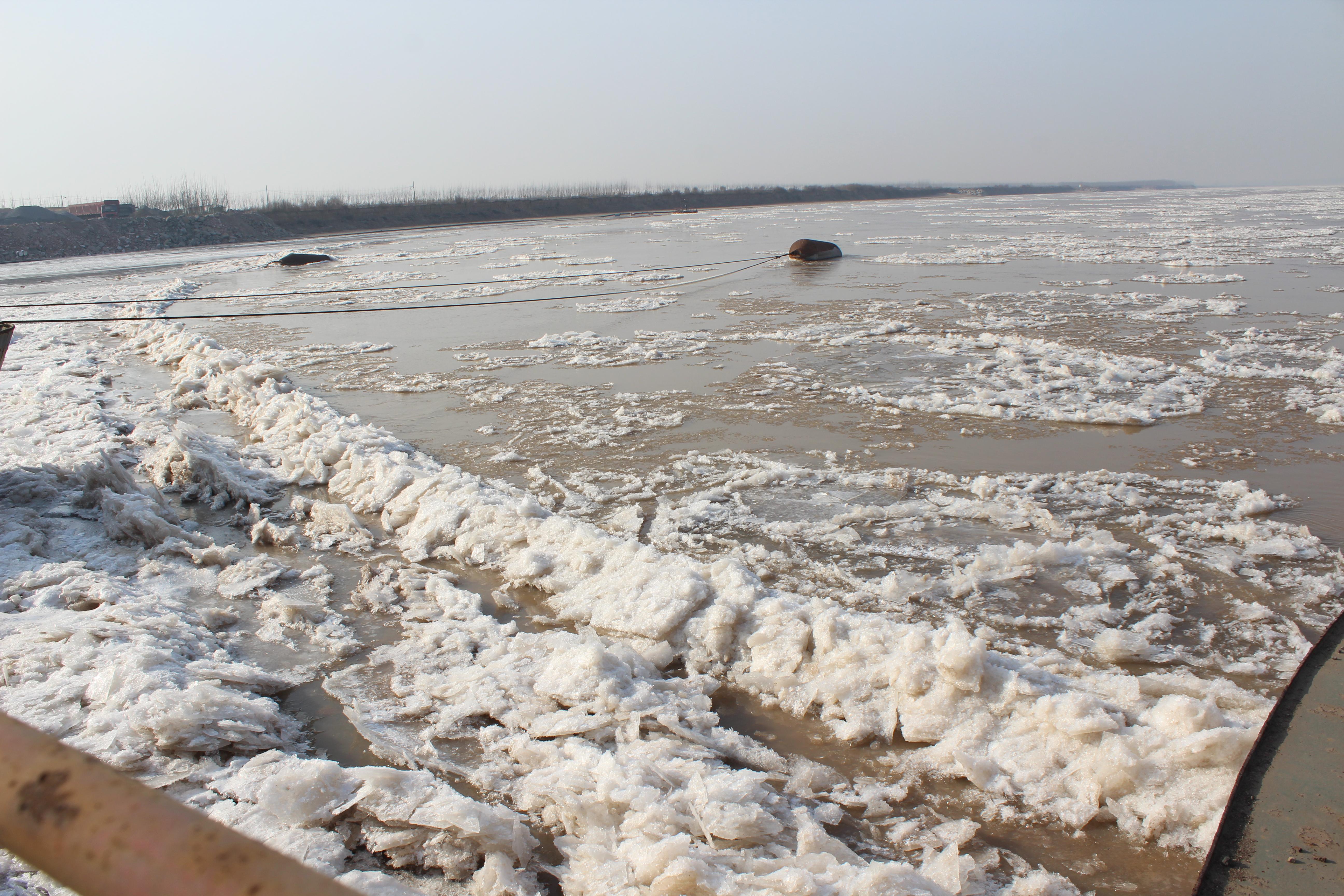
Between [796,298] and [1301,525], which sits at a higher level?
[796,298]

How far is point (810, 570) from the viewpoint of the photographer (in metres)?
3.62

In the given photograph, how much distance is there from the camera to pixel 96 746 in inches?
91.4

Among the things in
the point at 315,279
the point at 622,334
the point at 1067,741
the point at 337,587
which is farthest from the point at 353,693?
A: the point at 315,279

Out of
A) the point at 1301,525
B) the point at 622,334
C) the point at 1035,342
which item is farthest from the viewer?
the point at 622,334

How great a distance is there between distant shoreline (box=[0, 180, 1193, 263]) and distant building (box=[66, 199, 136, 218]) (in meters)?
3.90

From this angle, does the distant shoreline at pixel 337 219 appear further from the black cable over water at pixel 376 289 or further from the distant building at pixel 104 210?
the black cable over water at pixel 376 289

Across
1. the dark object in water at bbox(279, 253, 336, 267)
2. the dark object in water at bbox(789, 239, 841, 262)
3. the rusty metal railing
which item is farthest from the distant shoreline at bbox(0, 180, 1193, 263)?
the rusty metal railing

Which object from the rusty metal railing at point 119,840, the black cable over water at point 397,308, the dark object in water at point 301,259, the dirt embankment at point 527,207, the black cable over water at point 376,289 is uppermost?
the dirt embankment at point 527,207

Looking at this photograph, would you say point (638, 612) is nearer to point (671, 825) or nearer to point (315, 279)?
point (671, 825)

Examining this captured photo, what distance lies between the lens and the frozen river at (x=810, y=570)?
215 cm

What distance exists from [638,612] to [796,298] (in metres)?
10.2

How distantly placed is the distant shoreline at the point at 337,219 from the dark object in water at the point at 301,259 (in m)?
18.7

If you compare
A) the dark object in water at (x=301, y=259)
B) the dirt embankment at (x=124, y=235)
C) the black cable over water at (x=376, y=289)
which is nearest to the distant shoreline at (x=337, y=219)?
the dirt embankment at (x=124, y=235)

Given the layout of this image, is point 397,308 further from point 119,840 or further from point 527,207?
point 527,207
